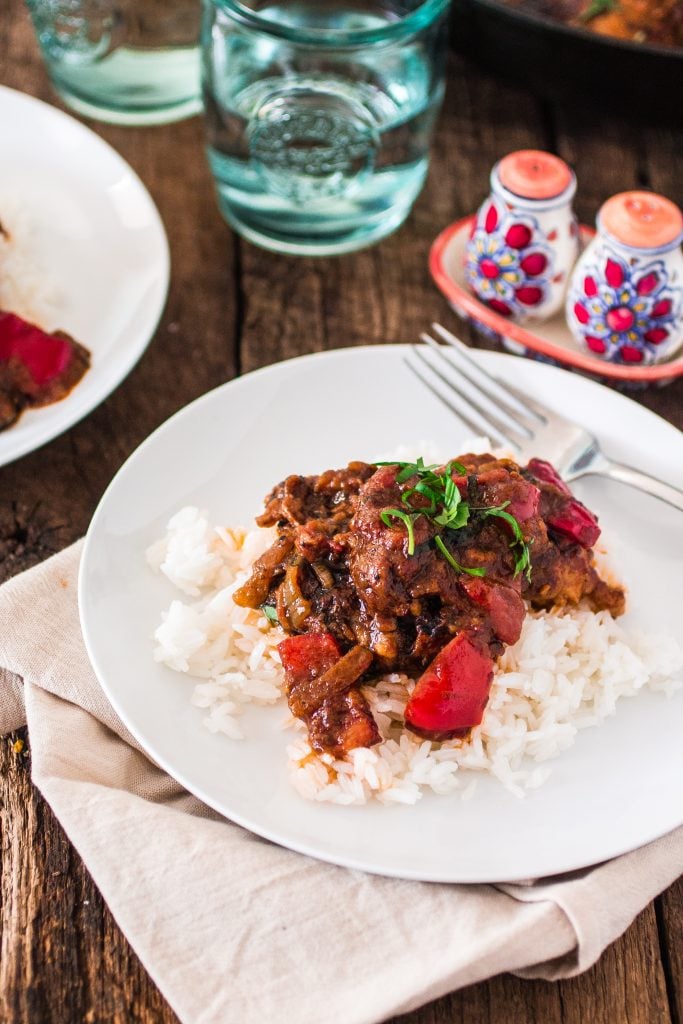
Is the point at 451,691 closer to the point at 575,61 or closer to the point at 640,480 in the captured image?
the point at 640,480

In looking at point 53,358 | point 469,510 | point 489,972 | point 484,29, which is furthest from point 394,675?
point 484,29

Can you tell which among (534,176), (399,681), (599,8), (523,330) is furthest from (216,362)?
(599,8)

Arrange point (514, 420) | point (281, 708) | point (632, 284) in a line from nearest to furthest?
1. point (281, 708)
2. point (514, 420)
3. point (632, 284)

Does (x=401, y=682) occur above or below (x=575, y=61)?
below

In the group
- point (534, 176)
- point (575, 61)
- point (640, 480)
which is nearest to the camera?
point (640, 480)

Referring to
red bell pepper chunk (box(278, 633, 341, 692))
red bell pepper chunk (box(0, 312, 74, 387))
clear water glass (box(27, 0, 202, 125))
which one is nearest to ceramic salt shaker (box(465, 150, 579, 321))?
red bell pepper chunk (box(0, 312, 74, 387))

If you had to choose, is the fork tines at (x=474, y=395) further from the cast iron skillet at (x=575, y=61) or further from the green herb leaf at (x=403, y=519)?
the cast iron skillet at (x=575, y=61)

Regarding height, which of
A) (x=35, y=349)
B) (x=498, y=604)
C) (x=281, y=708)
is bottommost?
(x=281, y=708)
